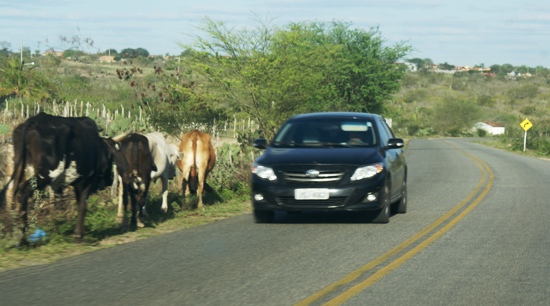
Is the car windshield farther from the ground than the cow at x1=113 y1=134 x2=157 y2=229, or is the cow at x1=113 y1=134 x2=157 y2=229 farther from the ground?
the car windshield

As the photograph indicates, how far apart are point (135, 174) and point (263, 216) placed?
2.10m

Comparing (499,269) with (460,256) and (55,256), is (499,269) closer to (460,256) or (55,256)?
A: (460,256)

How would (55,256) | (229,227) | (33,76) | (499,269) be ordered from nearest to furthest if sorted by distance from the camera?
(499,269) < (55,256) < (229,227) < (33,76)

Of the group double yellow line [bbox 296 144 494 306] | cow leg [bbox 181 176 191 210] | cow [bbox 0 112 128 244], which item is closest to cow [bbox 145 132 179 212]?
cow leg [bbox 181 176 191 210]

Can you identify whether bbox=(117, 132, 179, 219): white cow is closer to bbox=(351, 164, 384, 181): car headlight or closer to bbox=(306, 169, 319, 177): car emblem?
bbox=(306, 169, 319, 177): car emblem

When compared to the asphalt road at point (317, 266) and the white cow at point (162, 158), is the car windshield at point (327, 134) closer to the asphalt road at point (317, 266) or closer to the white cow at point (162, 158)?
the asphalt road at point (317, 266)

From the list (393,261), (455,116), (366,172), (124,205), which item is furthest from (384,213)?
(455,116)

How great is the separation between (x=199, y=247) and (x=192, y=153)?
15.9 ft

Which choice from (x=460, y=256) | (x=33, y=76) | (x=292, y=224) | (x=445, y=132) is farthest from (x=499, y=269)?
(x=445, y=132)

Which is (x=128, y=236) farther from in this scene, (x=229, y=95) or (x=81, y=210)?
(x=229, y=95)

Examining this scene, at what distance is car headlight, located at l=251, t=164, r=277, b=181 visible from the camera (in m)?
13.4

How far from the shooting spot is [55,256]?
10484mm

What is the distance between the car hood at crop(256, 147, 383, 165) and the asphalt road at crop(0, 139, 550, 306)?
989 mm

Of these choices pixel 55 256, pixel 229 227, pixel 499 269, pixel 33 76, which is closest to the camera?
pixel 499 269
